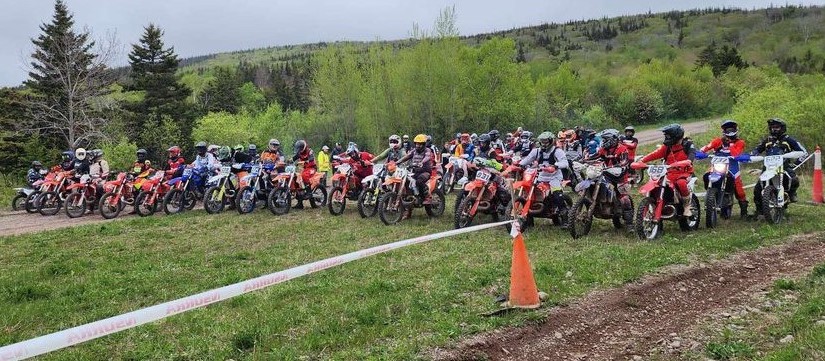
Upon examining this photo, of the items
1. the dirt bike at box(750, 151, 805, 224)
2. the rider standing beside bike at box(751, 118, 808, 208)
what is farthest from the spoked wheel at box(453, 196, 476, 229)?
the rider standing beside bike at box(751, 118, 808, 208)

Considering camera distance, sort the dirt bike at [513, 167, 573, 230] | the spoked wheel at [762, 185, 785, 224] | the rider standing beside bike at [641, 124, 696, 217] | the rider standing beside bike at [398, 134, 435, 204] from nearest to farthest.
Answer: the rider standing beside bike at [641, 124, 696, 217], the dirt bike at [513, 167, 573, 230], the spoked wheel at [762, 185, 785, 224], the rider standing beside bike at [398, 134, 435, 204]

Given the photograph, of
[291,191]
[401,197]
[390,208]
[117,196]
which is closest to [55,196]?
[117,196]

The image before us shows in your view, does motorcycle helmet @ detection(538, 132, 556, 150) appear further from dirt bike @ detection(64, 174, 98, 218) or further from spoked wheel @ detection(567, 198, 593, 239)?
dirt bike @ detection(64, 174, 98, 218)

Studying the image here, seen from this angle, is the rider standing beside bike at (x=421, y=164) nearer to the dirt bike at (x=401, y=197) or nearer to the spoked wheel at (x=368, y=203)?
the dirt bike at (x=401, y=197)

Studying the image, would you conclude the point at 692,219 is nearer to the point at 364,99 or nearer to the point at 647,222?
the point at 647,222

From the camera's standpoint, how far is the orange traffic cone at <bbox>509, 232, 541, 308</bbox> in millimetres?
5293

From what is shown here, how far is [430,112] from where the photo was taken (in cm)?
3553

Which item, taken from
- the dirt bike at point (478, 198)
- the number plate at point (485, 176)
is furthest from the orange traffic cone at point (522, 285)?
the number plate at point (485, 176)

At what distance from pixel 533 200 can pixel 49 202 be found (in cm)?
1360

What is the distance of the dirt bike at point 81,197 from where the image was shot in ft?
49.0

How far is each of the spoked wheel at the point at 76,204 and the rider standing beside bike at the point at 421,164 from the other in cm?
904

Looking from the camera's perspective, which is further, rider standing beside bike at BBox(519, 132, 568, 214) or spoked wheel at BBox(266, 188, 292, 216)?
spoked wheel at BBox(266, 188, 292, 216)

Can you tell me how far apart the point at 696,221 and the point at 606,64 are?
285 feet

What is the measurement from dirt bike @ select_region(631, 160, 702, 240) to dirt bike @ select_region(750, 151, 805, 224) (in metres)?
1.57
